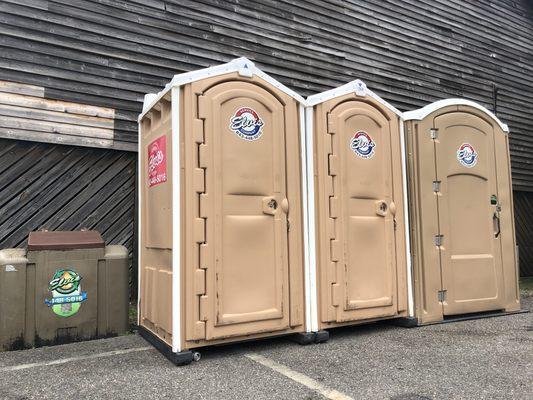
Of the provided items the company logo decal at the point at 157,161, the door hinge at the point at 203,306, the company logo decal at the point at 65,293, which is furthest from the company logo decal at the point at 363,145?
the company logo decal at the point at 65,293

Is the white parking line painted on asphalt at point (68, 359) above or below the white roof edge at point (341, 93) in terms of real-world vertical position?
below

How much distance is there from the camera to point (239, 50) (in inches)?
A: 268

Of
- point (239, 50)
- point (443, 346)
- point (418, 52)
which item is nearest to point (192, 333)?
point (443, 346)

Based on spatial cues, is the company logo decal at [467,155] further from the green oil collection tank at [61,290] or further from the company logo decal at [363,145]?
the green oil collection tank at [61,290]

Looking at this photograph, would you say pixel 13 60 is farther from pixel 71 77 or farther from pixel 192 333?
pixel 192 333

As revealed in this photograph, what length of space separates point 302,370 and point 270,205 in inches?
54.7

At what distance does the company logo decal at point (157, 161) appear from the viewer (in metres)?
3.86

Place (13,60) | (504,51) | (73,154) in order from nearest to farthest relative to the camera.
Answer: (13,60) < (73,154) < (504,51)

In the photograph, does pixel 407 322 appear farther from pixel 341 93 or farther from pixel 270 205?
pixel 341 93

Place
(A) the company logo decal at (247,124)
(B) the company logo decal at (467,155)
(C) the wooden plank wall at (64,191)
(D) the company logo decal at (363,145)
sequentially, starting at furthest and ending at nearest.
Result: (C) the wooden plank wall at (64,191) → (B) the company logo decal at (467,155) → (D) the company logo decal at (363,145) → (A) the company logo decal at (247,124)

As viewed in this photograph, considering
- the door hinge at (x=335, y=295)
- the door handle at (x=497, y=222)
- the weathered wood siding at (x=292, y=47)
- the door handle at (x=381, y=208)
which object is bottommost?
the door hinge at (x=335, y=295)

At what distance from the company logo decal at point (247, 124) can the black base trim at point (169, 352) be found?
6.02 feet

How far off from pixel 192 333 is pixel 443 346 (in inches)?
85.6

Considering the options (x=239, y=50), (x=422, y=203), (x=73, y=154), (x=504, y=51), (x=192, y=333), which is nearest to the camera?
(x=192, y=333)
